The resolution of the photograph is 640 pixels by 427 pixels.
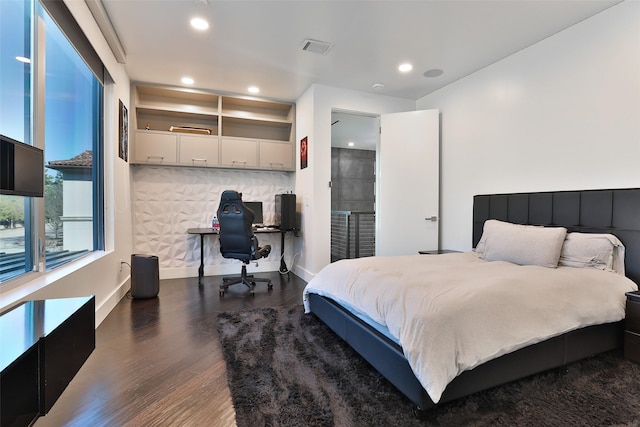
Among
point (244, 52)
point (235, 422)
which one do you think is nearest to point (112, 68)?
point (244, 52)

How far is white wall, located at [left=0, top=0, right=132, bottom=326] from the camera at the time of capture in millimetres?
2021

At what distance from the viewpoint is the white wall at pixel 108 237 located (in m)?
2.02

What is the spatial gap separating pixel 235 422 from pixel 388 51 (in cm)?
343

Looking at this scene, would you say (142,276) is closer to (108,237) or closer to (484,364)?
(108,237)

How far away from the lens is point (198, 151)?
449 cm

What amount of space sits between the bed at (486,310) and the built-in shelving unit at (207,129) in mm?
2667

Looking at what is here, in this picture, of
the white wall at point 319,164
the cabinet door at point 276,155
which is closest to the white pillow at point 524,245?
the white wall at point 319,164

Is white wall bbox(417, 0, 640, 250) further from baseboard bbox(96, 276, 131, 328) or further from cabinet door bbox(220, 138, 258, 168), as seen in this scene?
baseboard bbox(96, 276, 131, 328)

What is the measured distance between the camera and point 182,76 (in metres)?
3.96

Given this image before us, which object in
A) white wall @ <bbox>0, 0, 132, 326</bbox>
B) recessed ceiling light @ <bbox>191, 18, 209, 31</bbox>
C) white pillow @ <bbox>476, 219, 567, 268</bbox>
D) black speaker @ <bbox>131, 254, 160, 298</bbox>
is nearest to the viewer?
white wall @ <bbox>0, 0, 132, 326</bbox>

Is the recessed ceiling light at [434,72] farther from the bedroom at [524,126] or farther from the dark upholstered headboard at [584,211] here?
the dark upholstered headboard at [584,211]

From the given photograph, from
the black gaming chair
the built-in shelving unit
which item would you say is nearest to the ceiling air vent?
the built-in shelving unit

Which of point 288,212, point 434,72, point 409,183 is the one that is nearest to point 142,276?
point 288,212

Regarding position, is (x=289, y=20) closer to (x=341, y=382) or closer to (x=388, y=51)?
(x=388, y=51)
